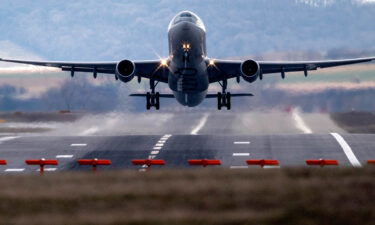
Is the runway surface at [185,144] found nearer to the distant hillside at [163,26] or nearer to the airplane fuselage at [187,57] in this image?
the airplane fuselage at [187,57]

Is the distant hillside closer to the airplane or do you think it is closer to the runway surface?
the runway surface

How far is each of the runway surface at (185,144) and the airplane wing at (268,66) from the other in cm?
438

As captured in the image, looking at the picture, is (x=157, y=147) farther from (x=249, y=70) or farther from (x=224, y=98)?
(x=224, y=98)

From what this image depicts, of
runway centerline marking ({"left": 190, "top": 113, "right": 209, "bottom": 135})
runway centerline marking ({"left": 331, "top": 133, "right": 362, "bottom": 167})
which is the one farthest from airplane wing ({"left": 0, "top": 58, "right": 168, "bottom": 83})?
runway centerline marking ({"left": 331, "top": 133, "right": 362, "bottom": 167})

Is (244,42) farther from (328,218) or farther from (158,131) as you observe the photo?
(328,218)

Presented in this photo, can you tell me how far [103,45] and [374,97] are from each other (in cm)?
5453

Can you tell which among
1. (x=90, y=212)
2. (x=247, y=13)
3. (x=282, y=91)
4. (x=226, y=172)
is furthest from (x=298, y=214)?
(x=247, y=13)

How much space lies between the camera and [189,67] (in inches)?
1713

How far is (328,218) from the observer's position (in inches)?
541

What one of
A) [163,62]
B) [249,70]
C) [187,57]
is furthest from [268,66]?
[187,57]

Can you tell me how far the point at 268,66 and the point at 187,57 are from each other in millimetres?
9603

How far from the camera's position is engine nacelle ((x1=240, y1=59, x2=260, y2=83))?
46.4 meters

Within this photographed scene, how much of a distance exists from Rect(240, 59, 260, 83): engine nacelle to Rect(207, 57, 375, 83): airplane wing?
1.57 m

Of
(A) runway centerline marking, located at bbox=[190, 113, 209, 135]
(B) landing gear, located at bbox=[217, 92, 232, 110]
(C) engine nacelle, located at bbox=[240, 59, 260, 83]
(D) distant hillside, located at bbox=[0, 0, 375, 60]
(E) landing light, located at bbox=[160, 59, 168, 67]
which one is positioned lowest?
(A) runway centerline marking, located at bbox=[190, 113, 209, 135]
